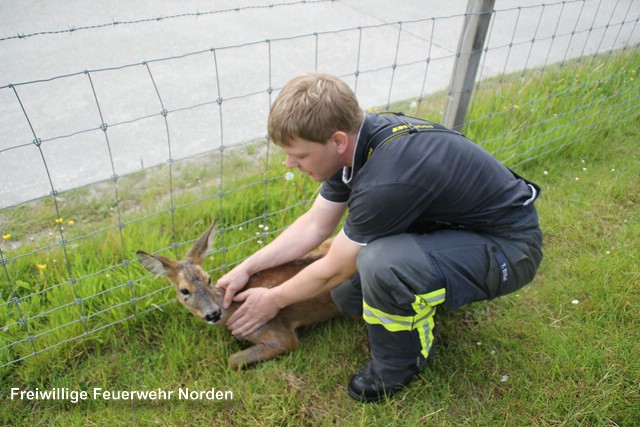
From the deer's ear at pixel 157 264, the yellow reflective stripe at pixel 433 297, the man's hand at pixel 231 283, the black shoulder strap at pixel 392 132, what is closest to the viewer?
the black shoulder strap at pixel 392 132

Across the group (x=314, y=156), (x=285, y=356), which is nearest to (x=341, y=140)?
(x=314, y=156)

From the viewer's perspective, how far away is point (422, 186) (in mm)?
2393

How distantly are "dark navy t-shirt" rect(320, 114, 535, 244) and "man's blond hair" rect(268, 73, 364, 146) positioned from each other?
17 centimetres

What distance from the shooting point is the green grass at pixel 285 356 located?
9.34 feet

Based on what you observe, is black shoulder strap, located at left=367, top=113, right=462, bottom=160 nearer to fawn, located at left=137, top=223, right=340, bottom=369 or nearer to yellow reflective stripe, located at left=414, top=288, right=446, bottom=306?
yellow reflective stripe, located at left=414, top=288, right=446, bottom=306

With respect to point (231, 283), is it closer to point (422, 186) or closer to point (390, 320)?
point (390, 320)

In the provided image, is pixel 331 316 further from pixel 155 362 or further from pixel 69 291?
pixel 69 291

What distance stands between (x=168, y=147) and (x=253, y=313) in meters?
1.98

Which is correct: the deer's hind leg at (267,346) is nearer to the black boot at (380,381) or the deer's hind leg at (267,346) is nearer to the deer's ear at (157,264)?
the black boot at (380,381)

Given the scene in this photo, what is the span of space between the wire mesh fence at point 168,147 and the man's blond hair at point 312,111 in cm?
53

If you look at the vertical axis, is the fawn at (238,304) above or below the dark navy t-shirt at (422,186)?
below

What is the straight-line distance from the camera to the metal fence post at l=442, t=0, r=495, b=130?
389 centimetres

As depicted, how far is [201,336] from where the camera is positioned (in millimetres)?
3250

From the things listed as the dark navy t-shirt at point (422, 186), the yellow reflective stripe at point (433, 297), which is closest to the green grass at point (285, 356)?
the yellow reflective stripe at point (433, 297)
